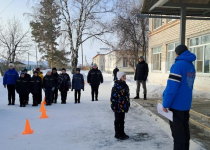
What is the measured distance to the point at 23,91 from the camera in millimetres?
8617

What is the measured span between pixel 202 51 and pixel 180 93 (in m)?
9.73

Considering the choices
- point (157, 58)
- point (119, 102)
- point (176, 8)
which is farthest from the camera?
point (157, 58)

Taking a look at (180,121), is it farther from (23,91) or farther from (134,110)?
(23,91)

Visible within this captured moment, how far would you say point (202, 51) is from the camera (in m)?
11.5

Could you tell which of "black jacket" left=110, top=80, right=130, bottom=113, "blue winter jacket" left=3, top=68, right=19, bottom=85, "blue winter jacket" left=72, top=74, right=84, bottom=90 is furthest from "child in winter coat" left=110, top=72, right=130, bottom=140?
"blue winter jacket" left=3, top=68, right=19, bottom=85

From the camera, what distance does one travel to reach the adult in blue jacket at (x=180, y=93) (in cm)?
310

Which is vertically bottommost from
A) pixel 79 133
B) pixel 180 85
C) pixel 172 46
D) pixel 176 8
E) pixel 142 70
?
→ pixel 79 133

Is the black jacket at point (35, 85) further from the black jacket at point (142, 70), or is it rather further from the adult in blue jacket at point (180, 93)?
the adult in blue jacket at point (180, 93)

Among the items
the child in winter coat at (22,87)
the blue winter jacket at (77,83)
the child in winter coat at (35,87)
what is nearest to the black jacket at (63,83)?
the blue winter jacket at (77,83)

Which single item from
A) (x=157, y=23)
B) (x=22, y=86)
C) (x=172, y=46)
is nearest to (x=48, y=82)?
(x=22, y=86)

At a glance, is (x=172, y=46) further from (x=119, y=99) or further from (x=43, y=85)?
(x=119, y=99)

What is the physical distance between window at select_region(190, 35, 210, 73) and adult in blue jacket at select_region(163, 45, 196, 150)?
8969 mm

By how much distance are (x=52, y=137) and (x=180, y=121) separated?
122 inches

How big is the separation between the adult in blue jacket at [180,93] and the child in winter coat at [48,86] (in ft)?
22.8
